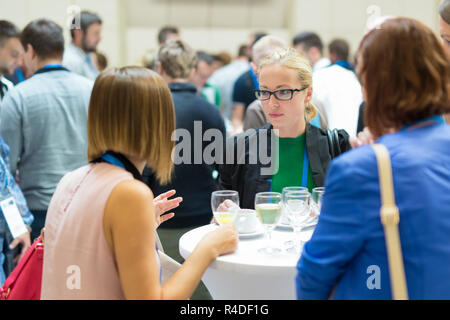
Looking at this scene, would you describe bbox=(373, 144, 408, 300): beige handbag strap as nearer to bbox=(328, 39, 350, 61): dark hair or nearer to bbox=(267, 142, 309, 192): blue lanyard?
bbox=(267, 142, 309, 192): blue lanyard

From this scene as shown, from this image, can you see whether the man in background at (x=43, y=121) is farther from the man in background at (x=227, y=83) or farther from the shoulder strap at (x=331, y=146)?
the man in background at (x=227, y=83)

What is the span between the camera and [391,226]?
3.51 ft

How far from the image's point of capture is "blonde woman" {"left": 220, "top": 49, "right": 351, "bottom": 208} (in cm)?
216

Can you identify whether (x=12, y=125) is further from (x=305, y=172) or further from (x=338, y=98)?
(x=338, y=98)

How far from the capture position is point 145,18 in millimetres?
9406

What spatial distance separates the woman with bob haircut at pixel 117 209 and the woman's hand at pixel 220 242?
0.02 m

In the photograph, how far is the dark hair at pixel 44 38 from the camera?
3.02 metres

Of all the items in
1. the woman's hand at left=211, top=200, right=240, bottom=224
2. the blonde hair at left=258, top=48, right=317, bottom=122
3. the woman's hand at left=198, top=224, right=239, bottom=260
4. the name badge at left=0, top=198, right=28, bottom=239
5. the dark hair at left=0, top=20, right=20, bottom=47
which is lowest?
the name badge at left=0, top=198, right=28, bottom=239

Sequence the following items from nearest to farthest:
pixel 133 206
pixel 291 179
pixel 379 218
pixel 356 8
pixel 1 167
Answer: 1. pixel 379 218
2. pixel 133 206
3. pixel 291 179
4. pixel 1 167
5. pixel 356 8

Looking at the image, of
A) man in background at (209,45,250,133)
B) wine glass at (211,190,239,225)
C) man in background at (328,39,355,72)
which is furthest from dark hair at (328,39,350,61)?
wine glass at (211,190,239,225)

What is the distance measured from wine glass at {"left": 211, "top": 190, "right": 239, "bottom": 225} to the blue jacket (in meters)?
0.60
